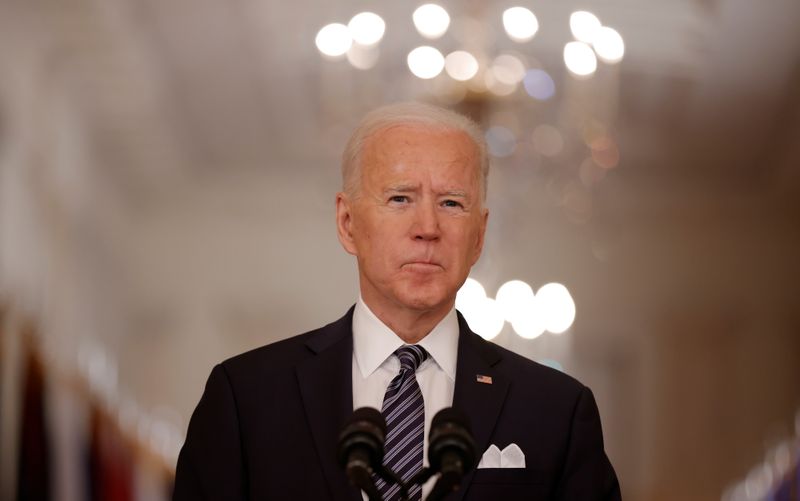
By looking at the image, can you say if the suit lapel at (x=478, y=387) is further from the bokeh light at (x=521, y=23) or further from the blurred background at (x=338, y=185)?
the bokeh light at (x=521, y=23)

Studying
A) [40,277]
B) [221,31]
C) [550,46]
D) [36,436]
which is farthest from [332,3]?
[36,436]

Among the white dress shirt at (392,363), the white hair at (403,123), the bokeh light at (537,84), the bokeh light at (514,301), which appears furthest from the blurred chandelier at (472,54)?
the white dress shirt at (392,363)

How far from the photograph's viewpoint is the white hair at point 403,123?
251 centimetres

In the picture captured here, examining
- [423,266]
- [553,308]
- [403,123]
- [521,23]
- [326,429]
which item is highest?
[521,23]

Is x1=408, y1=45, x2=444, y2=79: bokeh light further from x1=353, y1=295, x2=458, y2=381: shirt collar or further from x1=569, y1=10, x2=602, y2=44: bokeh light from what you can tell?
x1=353, y1=295, x2=458, y2=381: shirt collar

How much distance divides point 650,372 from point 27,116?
10.7 m

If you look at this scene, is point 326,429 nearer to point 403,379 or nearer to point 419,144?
point 403,379

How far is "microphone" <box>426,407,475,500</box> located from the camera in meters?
1.95

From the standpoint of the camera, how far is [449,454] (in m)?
1.96

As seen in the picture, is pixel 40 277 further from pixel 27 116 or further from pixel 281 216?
pixel 281 216

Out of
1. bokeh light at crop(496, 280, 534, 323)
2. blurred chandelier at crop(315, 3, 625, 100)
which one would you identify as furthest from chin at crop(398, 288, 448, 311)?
bokeh light at crop(496, 280, 534, 323)

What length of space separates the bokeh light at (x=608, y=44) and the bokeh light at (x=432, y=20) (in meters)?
1.05

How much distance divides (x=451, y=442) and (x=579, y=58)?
7.53 metres

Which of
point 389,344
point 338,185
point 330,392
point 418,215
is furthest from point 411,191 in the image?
point 338,185
